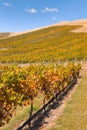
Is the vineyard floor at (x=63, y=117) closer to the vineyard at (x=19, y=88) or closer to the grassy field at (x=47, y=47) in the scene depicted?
the vineyard at (x=19, y=88)

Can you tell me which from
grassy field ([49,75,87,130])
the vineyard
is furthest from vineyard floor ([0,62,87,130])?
the vineyard

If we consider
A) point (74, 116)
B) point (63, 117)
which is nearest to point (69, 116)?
point (74, 116)

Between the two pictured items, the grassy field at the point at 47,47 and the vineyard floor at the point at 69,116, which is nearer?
the vineyard floor at the point at 69,116

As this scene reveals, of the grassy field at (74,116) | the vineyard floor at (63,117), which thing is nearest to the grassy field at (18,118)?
the vineyard floor at (63,117)

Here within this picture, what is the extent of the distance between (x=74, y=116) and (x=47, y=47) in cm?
7301

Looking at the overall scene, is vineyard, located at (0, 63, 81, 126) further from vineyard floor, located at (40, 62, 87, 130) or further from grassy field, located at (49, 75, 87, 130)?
grassy field, located at (49, 75, 87, 130)

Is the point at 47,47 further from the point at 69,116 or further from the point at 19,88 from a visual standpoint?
the point at 19,88

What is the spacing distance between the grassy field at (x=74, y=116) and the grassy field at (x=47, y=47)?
46.9m

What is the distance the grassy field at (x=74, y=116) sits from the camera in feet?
64.4

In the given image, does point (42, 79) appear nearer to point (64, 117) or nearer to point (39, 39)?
point (64, 117)

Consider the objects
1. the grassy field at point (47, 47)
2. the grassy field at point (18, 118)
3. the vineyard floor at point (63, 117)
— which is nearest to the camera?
the grassy field at point (18, 118)

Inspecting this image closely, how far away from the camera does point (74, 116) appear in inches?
875

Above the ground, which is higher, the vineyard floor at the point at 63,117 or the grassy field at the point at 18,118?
the grassy field at the point at 18,118

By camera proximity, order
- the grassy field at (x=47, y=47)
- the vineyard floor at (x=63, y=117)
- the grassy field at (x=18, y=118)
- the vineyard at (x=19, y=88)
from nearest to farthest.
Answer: the vineyard at (x=19, y=88), the grassy field at (x=18, y=118), the vineyard floor at (x=63, y=117), the grassy field at (x=47, y=47)
